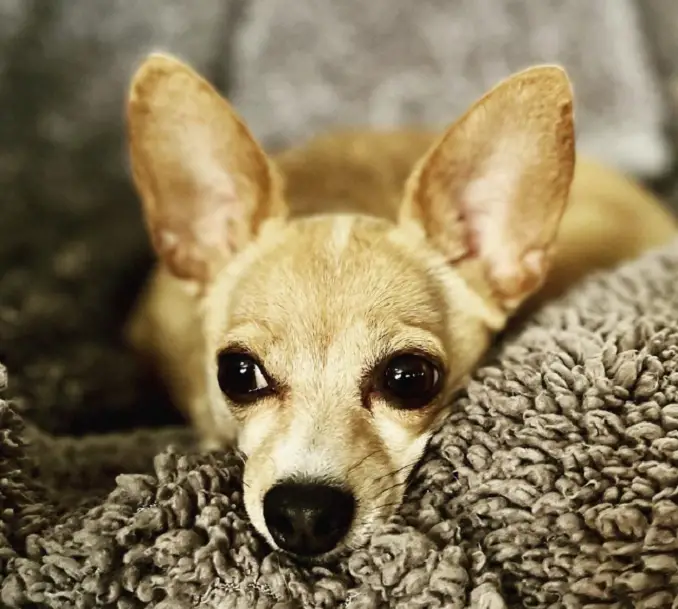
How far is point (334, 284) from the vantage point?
1335 millimetres

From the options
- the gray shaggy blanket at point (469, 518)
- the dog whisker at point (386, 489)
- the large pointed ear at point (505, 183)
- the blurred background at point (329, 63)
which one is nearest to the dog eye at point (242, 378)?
the gray shaggy blanket at point (469, 518)

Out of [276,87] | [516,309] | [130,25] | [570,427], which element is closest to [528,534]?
[570,427]

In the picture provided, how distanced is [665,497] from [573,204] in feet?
3.69

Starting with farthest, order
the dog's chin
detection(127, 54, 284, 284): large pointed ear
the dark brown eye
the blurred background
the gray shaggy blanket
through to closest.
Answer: the blurred background < detection(127, 54, 284, 284): large pointed ear < the dark brown eye < the dog's chin < the gray shaggy blanket

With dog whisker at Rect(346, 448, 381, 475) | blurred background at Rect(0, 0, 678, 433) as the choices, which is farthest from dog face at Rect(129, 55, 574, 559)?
blurred background at Rect(0, 0, 678, 433)

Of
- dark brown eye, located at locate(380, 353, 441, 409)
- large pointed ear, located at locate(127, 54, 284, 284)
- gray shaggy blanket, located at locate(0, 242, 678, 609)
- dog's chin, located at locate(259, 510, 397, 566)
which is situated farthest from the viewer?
large pointed ear, located at locate(127, 54, 284, 284)

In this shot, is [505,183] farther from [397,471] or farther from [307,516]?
[307,516]

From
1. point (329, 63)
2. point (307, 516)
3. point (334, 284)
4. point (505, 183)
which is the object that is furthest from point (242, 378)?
point (329, 63)

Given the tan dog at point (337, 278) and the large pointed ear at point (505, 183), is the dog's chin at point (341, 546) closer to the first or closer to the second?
the tan dog at point (337, 278)

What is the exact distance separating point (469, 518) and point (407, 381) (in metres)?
0.26

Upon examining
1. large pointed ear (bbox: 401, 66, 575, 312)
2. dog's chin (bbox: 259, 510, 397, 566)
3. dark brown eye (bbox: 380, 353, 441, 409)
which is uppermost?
large pointed ear (bbox: 401, 66, 575, 312)

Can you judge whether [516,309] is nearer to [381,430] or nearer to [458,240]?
[458,240]

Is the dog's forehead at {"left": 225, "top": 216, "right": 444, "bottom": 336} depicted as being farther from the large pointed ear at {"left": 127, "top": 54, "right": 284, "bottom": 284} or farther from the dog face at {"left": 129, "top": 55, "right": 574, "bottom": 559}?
the large pointed ear at {"left": 127, "top": 54, "right": 284, "bottom": 284}

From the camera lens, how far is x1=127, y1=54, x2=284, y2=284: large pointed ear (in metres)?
1.41
